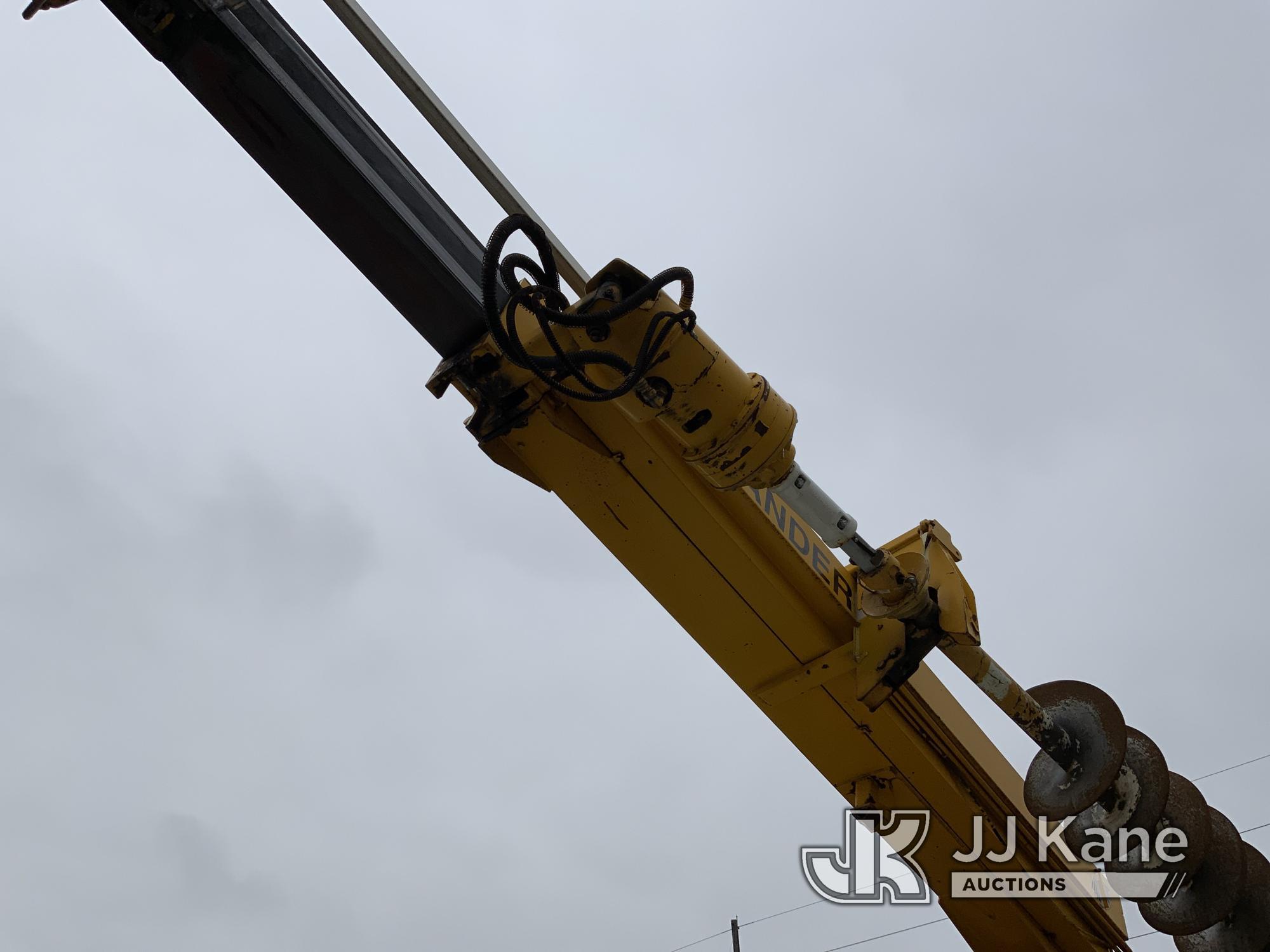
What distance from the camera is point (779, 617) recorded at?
434 cm

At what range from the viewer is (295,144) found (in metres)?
3.67

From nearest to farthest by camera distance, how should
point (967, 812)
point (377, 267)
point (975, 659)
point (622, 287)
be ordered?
point (622, 287) → point (377, 267) → point (975, 659) → point (967, 812)

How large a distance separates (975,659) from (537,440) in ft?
5.45

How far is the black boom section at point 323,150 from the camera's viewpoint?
3607 mm

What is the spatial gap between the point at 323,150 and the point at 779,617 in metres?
2.19

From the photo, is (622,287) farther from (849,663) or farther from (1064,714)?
(1064,714)

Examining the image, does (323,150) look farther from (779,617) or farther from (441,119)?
(779,617)

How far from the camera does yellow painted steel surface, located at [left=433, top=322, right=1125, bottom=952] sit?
4.02 metres

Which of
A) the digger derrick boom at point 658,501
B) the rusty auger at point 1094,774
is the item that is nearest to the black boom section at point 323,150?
the digger derrick boom at point 658,501

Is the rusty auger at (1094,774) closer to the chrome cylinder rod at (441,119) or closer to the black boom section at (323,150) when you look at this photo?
the chrome cylinder rod at (441,119)

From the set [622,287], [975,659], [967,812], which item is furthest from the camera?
[967,812]

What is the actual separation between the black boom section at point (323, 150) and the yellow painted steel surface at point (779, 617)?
0.25m

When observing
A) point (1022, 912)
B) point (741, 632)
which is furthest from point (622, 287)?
point (1022, 912)

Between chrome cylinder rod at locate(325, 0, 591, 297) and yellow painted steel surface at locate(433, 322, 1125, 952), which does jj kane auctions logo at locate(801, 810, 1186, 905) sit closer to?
yellow painted steel surface at locate(433, 322, 1125, 952)
